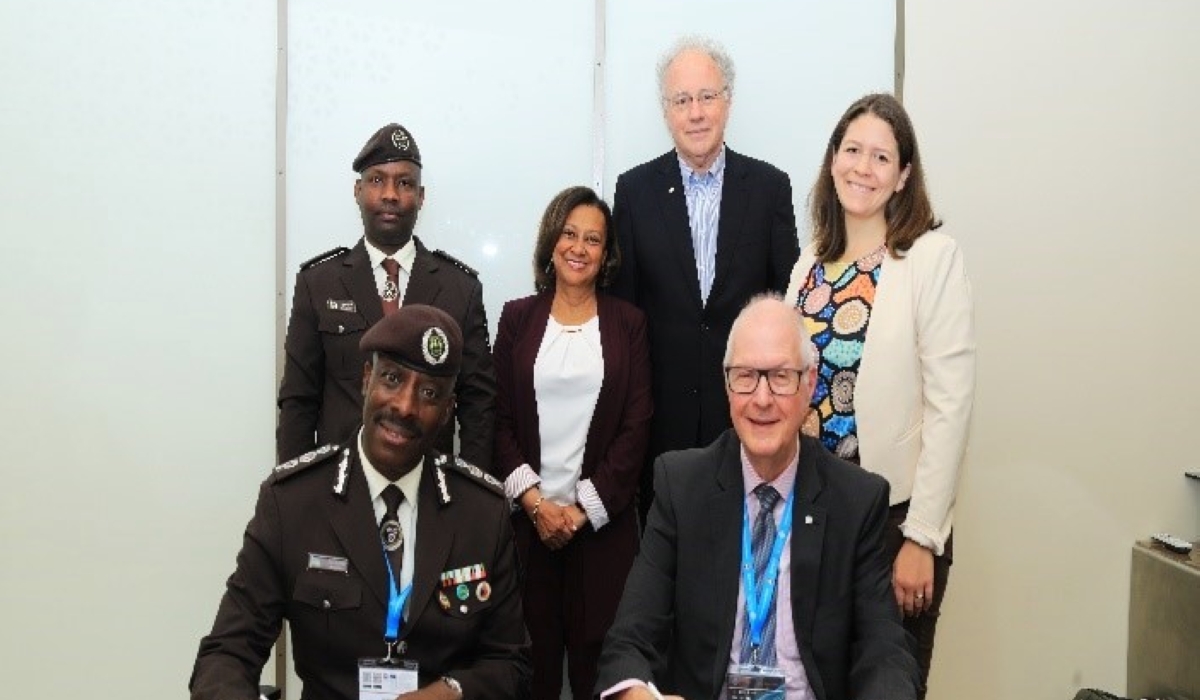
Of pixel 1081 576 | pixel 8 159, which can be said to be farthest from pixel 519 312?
pixel 1081 576

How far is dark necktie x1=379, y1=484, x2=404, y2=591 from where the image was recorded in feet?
6.74

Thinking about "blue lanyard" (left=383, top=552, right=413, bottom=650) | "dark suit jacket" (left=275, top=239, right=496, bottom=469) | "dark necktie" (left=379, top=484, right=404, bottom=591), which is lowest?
"blue lanyard" (left=383, top=552, right=413, bottom=650)

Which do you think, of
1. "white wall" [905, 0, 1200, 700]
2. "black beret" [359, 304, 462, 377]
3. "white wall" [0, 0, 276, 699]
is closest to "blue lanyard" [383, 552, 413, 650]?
"black beret" [359, 304, 462, 377]

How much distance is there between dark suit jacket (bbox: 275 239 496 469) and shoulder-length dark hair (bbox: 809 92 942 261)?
1022 mm

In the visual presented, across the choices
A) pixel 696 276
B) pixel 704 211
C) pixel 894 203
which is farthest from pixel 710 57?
pixel 894 203

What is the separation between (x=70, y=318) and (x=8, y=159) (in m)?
0.58

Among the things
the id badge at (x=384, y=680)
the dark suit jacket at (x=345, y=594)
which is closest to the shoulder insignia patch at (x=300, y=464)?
the dark suit jacket at (x=345, y=594)

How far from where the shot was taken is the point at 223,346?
3590 mm

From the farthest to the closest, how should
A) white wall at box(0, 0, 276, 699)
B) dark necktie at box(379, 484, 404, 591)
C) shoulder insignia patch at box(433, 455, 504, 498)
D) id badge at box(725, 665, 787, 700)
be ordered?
white wall at box(0, 0, 276, 699) → shoulder insignia patch at box(433, 455, 504, 498) → dark necktie at box(379, 484, 404, 591) → id badge at box(725, 665, 787, 700)

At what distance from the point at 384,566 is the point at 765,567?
0.73 m

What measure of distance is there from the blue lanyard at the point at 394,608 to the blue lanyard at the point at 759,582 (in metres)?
0.64

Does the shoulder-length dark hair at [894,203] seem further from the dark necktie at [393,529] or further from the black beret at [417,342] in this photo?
the dark necktie at [393,529]

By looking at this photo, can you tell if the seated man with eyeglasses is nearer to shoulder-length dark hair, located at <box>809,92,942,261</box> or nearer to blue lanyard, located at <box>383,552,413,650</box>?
blue lanyard, located at <box>383,552,413,650</box>

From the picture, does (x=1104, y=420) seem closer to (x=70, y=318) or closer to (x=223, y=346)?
Answer: (x=223, y=346)
